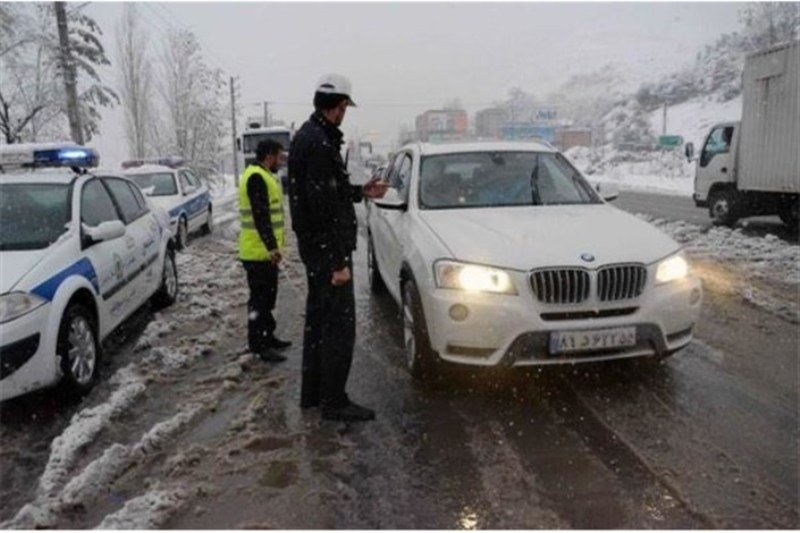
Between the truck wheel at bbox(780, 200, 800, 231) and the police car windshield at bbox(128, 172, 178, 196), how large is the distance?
11484 millimetres

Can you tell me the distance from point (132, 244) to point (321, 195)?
9.64 feet

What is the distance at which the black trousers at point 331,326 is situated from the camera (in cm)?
388

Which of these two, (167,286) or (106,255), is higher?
(106,255)

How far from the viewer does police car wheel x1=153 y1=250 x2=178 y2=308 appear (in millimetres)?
7000

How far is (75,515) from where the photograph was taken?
117 inches

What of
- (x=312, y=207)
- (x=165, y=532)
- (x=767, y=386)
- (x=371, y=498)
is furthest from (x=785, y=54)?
(x=165, y=532)

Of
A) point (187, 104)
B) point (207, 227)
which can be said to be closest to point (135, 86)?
point (187, 104)

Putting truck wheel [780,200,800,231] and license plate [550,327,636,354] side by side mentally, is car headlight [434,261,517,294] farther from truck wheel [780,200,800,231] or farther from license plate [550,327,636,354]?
truck wheel [780,200,800,231]

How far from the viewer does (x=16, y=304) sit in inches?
154

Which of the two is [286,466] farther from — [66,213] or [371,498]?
[66,213]

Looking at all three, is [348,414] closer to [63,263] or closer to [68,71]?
[63,263]

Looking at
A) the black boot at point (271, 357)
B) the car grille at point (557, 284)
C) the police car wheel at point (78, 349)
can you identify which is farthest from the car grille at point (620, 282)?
the police car wheel at point (78, 349)

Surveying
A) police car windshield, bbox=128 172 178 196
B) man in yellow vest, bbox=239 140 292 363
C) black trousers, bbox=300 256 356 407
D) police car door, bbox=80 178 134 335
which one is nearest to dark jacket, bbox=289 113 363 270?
black trousers, bbox=300 256 356 407

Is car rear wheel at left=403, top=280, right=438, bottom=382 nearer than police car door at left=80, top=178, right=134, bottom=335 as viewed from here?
Yes
